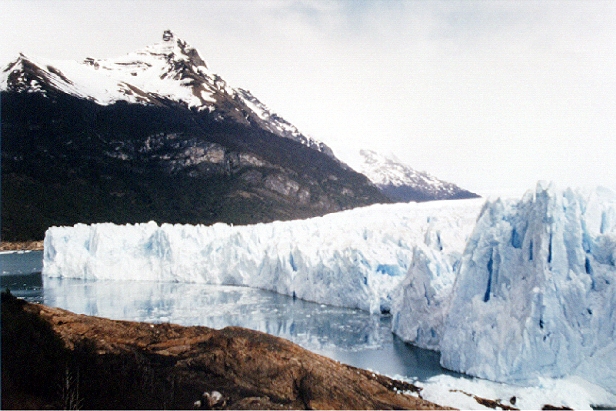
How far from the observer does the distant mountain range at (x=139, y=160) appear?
3459 centimetres

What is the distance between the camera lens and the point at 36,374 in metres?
5.03

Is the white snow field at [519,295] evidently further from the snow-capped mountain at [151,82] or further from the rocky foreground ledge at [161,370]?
the snow-capped mountain at [151,82]

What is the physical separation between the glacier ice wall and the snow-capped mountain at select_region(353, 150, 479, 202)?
187ft

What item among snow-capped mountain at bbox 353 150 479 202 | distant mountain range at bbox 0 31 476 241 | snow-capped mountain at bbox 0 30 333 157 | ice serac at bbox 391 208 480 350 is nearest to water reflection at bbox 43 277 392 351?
ice serac at bbox 391 208 480 350

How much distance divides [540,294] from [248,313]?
7.80 meters

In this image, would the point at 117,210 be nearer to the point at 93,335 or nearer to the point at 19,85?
the point at 19,85

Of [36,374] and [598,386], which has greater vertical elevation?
[36,374]

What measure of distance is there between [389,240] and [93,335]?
31.7 ft

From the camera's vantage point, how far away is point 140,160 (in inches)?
1687

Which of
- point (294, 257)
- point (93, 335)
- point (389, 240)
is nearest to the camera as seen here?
point (93, 335)

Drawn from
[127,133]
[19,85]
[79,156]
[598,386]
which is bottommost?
[598,386]

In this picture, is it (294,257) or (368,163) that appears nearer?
(294,257)

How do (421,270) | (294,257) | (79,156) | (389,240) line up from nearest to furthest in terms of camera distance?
(421,270) < (389,240) < (294,257) < (79,156)

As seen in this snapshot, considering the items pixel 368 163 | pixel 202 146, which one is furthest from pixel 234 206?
pixel 368 163
